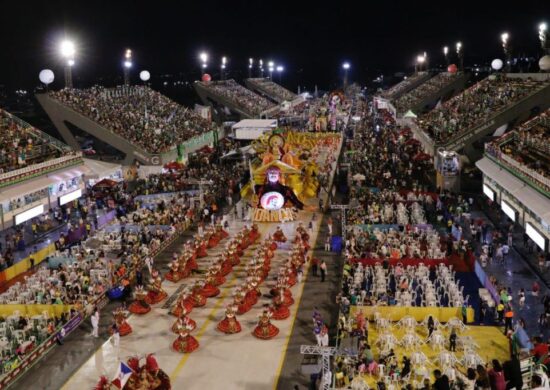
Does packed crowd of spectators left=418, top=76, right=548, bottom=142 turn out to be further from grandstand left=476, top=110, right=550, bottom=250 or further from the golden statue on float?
the golden statue on float

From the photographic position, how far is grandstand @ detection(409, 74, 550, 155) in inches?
1769

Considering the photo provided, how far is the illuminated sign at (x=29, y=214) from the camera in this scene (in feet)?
107

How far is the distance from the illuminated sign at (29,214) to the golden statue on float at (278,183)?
12.0 meters

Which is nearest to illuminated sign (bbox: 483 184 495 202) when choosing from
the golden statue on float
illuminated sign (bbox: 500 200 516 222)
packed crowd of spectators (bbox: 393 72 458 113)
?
illuminated sign (bbox: 500 200 516 222)

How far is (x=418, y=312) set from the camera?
2097cm

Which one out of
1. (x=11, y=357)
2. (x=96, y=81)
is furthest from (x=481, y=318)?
(x=96, y=81)

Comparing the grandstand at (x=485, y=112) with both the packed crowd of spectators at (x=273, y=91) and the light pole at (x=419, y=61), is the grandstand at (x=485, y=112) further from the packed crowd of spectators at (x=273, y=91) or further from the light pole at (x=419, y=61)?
the light pole at (x=419, y=61)

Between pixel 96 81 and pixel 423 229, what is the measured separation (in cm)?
10378

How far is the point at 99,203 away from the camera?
39906mm

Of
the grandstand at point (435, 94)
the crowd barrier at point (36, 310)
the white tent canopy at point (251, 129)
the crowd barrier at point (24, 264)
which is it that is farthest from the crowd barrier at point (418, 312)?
the grandstand at point (435, 94)

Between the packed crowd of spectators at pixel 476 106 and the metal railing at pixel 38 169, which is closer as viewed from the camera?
the metal railing at pixel 38 169

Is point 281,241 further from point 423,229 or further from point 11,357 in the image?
point 11,357

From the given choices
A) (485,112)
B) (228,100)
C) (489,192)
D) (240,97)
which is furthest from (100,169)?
(240,97)

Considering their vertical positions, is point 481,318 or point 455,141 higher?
point 455,141
